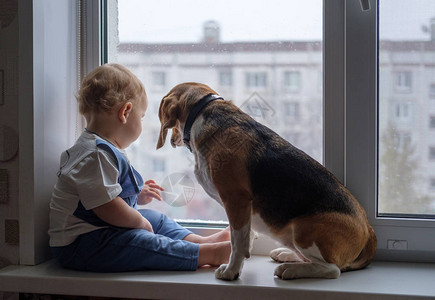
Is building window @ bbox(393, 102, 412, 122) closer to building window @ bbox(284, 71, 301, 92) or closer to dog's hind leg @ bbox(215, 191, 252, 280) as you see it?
building window @ bbox(284, 71, 301, 92)

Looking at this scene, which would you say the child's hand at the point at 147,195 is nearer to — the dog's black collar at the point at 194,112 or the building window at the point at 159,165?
the building window at the point at 159,165

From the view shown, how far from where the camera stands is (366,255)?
1.29 m

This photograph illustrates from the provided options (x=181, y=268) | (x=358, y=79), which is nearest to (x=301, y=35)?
(x=358, y=79)

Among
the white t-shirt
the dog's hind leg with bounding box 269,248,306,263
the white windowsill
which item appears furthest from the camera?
the dog's hind leg with bounding box 269,248,306,263

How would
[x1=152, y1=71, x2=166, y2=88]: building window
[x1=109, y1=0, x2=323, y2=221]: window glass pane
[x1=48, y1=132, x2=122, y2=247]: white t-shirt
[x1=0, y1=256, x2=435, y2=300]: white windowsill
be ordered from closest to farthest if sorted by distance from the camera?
1. [x1=0, y1=256, x2=435, y2=300]: white windowsill
2. [x1=48, y1=132, x2=122, y2=247]: white t-shirt
3. [x1=109, y1=0, x2=323, y2=221]: window glass pane
4. [x1=152, y1=71, x2=166, y2=88]: building window

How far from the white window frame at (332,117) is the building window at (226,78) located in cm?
30

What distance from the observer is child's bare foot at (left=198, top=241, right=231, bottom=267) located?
1297mm

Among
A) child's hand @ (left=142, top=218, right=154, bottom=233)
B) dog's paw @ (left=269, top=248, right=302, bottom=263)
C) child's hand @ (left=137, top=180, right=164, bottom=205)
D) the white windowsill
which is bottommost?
the white windowsill

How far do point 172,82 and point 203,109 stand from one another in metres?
0.34

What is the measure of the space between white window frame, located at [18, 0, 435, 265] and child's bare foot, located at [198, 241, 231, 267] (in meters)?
0.42

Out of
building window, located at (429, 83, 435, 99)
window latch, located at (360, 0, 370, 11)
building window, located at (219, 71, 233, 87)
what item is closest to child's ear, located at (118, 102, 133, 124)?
building window, located at (219, 71, 233, 87)

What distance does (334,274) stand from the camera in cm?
120

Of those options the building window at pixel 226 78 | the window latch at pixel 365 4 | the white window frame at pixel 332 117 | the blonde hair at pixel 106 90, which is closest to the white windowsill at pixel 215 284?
the white window frame at pixel 332 117

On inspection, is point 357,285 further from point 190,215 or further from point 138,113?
point 138,113
